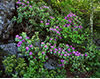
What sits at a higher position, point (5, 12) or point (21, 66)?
point (5, 12)

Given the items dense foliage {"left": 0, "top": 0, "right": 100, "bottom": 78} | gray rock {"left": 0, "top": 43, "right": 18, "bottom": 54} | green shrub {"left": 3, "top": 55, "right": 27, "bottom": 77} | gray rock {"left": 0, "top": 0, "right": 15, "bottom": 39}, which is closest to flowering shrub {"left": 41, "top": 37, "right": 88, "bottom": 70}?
dense foliage {"left": 0, "top": 0, "right": 100, "bottom": 78}

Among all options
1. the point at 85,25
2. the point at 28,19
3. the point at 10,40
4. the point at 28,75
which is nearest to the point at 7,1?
the point at 28,19

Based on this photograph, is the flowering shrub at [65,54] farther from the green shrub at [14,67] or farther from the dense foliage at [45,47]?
the green shrub at [14,67]

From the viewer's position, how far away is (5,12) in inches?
146

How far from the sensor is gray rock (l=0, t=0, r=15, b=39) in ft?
11.5

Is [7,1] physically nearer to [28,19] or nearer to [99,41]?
[28,19]

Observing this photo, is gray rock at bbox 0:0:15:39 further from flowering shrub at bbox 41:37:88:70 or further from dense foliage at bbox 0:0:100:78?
flowering shrub at bbox 41:37:88:70

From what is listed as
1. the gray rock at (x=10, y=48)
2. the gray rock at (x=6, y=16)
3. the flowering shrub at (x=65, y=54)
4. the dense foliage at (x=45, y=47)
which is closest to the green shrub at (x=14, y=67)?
the dense foliage at (x=45, y=47)

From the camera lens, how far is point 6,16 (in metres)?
3.69

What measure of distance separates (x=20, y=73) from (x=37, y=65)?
0.52m

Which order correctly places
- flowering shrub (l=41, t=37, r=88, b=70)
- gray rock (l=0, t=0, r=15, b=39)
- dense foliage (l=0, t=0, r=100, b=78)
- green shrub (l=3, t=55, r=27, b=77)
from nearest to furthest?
1. green shrub (l=3, t=55, r=27, b=77)
2. dense foliage (l=0, t=0, r=100, b=78)
3. flowering shrub (l=41, t=37, r=88, b=70)
4. gray rock (l=0, t=0, r=15, b=39)

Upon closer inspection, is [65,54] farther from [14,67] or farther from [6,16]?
[6,16]

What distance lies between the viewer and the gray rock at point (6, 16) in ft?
11.5

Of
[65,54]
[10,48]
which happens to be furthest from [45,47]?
[10,48]
